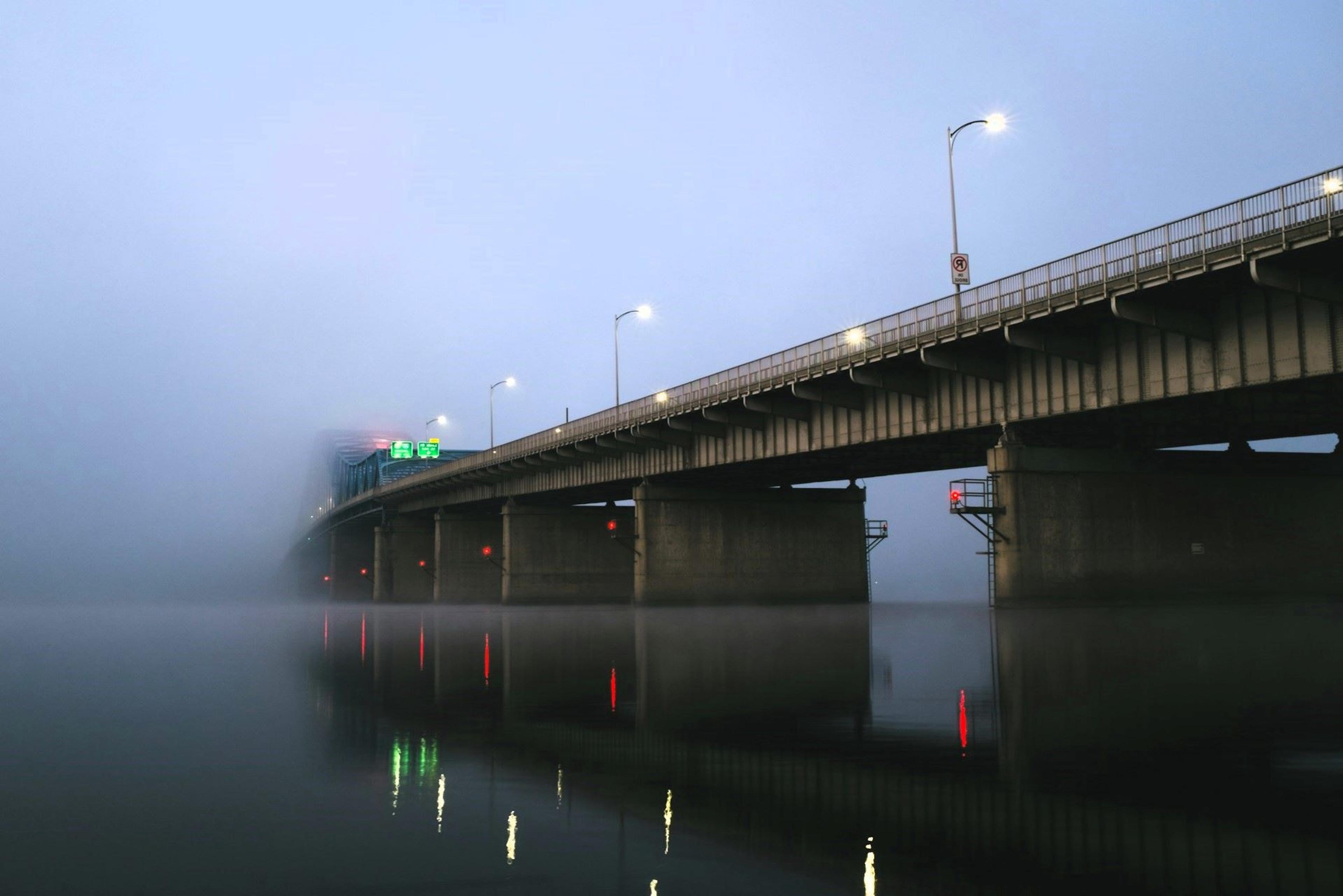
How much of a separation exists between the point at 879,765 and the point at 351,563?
A: 535 ft

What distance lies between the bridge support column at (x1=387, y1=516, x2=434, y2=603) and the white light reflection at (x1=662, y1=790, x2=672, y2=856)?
112 meters

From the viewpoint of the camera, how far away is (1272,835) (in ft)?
25.5

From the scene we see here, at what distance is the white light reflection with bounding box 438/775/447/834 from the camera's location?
835 cm

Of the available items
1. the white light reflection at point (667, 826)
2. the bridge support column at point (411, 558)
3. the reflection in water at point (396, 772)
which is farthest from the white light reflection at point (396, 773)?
the bridge support column at point (411, 558)

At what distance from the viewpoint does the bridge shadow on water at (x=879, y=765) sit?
280 inches

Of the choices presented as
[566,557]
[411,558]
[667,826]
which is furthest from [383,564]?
[667,826]

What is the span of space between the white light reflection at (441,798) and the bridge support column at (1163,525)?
32839 mm

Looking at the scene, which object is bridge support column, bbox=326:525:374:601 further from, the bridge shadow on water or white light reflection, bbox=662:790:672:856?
white light reflection, bbox=662:790:672:856

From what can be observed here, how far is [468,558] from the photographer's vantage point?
10400 centimetres

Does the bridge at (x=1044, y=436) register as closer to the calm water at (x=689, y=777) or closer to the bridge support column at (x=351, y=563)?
the calm water at (x=689, y=777)

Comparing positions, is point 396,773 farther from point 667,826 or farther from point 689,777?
point 667,826

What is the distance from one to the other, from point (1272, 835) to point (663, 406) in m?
52.9

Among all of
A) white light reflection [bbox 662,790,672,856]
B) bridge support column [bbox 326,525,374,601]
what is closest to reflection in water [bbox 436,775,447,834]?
white light reflection [bbox 662,790,672,856]

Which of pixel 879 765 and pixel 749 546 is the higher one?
pixel 749 546
